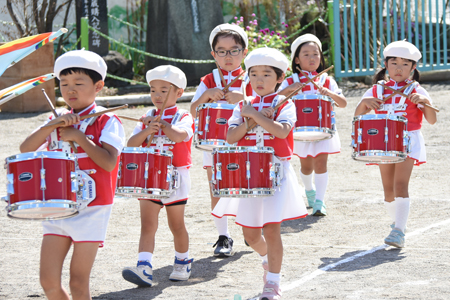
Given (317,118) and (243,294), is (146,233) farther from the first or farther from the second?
(317,118)

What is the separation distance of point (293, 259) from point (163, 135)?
147 centimetres

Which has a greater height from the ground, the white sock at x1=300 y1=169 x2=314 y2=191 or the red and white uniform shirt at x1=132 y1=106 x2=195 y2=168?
the red and white uniform shirt at x1=132 y1=106 x2=195 y2=168

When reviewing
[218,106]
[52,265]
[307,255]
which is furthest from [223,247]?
[52,265]

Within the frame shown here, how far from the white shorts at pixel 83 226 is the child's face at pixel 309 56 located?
143 inches

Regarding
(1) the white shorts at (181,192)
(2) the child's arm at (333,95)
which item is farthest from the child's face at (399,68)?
(1) the white shorts at (181,192)

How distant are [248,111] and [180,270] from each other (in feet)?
4.45

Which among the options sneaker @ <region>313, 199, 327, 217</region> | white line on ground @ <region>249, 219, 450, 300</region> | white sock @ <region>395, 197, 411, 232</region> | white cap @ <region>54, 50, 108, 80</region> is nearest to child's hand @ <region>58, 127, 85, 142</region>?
white cap @ <region>54, 50, 108, 80</region>

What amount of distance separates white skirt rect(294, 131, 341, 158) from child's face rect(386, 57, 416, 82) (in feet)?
3.87

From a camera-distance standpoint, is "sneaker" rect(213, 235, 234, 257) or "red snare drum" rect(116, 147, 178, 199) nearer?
"red snare drum" rect(116, 147, 178, 199)

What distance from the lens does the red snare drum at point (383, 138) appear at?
18.3 feet

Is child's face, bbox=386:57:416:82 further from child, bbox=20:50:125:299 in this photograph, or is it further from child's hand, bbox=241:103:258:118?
child, bbox=20:50:125:299

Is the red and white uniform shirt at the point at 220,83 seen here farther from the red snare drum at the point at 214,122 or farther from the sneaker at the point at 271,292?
the sneaker at the point at 271,292

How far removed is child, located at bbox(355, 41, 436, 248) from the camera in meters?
5.89

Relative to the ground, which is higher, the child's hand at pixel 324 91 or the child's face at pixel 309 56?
the child's face at pixel 309 56
